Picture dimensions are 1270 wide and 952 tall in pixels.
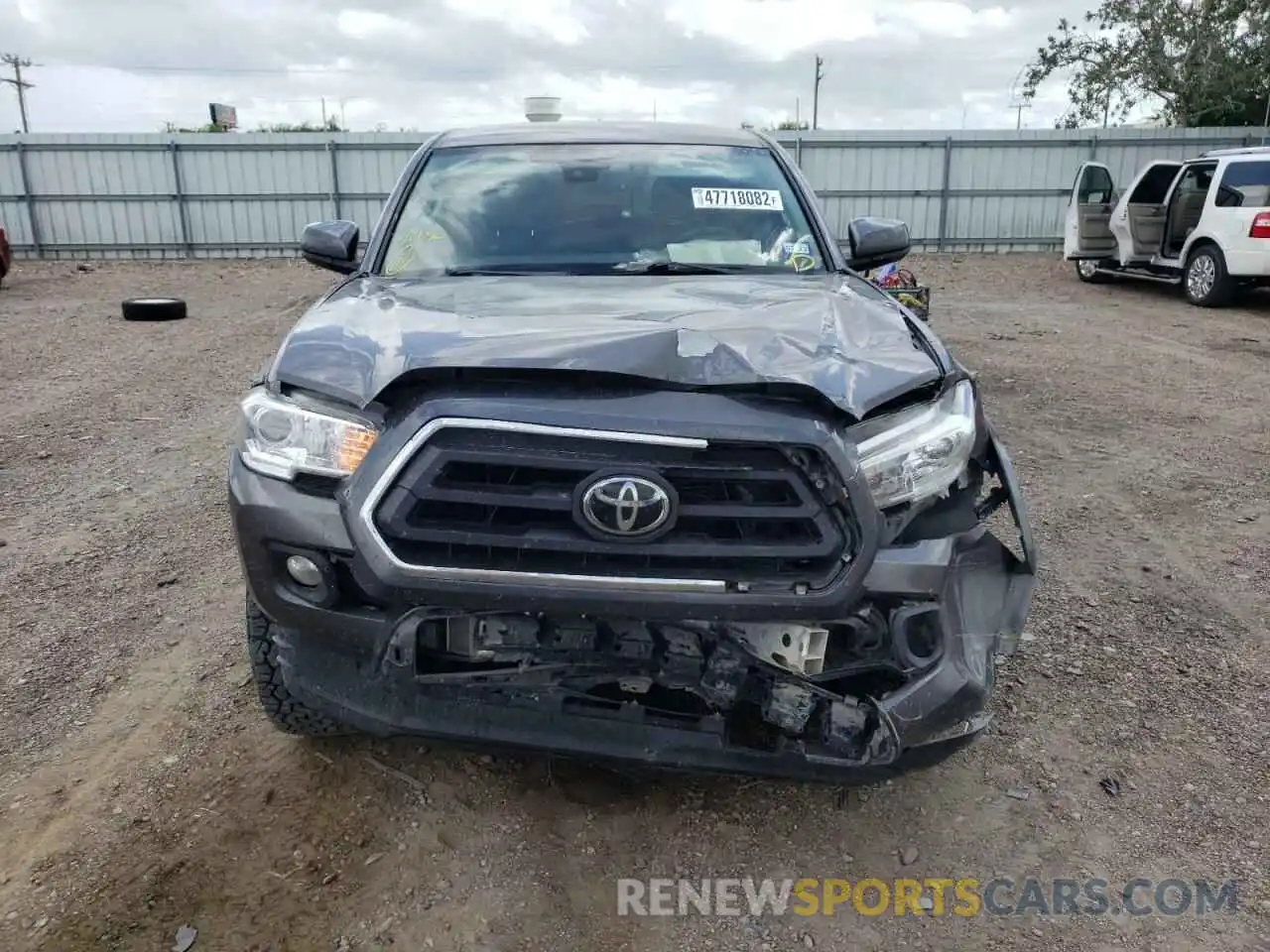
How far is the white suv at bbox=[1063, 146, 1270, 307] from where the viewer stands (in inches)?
428

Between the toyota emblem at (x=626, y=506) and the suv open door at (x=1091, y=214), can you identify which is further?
the suv open door at (x=1091, y=214)

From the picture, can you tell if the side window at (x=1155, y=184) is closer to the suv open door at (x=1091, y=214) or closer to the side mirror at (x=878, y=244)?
the suv open door at (x=1091, y=214)

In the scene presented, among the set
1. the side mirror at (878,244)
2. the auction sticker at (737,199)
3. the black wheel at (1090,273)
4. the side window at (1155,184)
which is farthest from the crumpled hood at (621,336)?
the black wheel at (1090,273)

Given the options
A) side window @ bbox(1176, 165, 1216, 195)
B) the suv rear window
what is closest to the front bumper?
the suv rear window

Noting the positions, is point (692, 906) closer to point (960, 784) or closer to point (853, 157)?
point (960, 784)

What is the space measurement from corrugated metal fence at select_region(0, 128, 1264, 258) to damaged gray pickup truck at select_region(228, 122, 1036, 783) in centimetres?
1662

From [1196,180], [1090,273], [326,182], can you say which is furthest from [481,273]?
[326,182]

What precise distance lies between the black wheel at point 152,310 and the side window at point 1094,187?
1183 centimetres

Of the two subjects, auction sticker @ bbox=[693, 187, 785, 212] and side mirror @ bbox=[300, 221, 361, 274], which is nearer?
auction sticker @ bbox=[693, 187, 785, 212]

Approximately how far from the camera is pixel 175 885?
2.26 m

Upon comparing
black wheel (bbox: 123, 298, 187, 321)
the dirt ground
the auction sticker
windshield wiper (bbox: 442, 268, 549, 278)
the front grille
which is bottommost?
the dirt ground

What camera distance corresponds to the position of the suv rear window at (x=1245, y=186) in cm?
1072

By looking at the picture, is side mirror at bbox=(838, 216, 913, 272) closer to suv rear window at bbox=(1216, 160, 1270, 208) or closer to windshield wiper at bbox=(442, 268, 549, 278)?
windshield wiper at bbox=(442, 268, 549, 278)

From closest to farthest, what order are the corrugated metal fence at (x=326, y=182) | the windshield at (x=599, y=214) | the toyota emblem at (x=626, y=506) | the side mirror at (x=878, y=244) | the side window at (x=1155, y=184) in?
1. the toyota emblem at (x=626, y=506)
2. the windshield at (x=599, y=214)
3. the side mirror at (x=878, y=244)
4. the side window at (x=1155, y=184)
5. the corrugated metal fence at (x=326, y=182)
